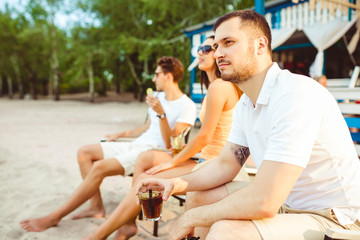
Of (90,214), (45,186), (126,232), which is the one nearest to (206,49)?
Result: (126,232)

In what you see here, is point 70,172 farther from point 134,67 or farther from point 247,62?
point 134,67

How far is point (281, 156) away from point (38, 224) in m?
Result: 2.47

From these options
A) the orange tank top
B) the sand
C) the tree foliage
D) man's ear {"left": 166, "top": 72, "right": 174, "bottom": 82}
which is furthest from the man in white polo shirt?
the tree foliage

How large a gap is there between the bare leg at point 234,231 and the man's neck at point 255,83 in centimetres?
64

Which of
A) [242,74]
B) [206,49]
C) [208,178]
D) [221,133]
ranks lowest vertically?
[208,178]

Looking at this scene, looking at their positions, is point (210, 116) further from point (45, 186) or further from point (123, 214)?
point (45, 186)

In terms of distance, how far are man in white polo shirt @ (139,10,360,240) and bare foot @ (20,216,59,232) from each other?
1.76 metres

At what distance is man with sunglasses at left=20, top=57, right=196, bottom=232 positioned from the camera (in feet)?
8.84

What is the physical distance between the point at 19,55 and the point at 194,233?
31.5 meters

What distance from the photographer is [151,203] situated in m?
1.76

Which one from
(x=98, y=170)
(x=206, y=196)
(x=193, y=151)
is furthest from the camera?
(x=98, y=170)

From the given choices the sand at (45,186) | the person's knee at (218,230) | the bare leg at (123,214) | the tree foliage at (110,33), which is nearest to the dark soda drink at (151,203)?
the bare leg at (123,214)

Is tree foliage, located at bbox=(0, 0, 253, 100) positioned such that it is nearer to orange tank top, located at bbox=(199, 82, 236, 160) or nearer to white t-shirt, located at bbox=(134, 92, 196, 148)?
white t-shirt, located at bbox=(134, 92, 196, 148)

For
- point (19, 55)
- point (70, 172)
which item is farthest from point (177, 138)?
point (19, 55)
